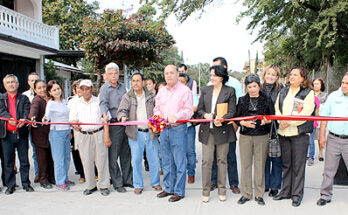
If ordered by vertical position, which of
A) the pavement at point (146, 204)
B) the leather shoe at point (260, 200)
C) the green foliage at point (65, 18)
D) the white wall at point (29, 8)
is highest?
the green foliage at point (65, 18)

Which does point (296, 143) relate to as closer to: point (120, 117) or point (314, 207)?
point (314, 207)

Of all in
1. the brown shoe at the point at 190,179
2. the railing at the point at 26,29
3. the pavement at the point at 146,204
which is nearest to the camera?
the pavement at the point at 146,204

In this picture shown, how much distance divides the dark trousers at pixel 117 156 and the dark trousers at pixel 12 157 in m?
1.40

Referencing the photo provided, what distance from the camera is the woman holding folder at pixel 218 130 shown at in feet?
13.4

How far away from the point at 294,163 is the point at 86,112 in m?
3.15

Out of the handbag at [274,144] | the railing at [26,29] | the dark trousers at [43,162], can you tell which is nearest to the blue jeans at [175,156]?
the handbag at [274,144]

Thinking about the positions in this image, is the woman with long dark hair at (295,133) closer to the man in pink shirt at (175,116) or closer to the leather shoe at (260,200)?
the leather shoe at (260,200)

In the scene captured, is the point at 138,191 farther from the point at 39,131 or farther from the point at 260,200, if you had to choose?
the point at 39,131

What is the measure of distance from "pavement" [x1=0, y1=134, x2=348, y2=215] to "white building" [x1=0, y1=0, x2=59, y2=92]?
802 cm

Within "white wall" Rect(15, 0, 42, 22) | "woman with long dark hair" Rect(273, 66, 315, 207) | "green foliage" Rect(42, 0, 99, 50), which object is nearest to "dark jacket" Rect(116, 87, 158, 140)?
"woman with long dark hair" Rect(273, 66, 315, 207)

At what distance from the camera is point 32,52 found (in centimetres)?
1400

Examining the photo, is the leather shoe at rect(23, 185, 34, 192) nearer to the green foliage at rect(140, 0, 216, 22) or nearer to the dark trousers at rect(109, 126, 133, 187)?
the dark trousers at rect(109, 126, 133, 187)

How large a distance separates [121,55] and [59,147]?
4508 mm

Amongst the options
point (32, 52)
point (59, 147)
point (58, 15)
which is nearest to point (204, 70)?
point (58, 15)
